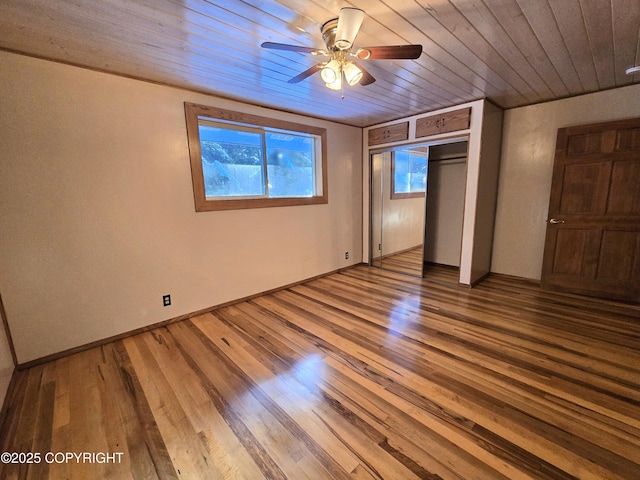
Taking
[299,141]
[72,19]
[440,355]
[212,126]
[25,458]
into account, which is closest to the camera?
[25,458]

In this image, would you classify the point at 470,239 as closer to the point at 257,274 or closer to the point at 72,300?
the point at 257,274

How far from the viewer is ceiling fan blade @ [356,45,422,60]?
1.49 metres

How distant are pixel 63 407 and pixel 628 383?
383cm

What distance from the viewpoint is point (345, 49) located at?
1.57 meters

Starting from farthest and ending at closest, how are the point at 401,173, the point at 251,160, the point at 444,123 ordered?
the point at 401,173, the point at 444,123, the point at 251,160

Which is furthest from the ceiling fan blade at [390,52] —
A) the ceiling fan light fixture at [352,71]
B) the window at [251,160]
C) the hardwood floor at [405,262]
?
the hardwood floor at [405,262]

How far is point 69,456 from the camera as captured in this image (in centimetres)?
141

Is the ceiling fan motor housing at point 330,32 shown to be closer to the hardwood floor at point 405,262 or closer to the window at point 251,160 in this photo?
the window at point 251,160

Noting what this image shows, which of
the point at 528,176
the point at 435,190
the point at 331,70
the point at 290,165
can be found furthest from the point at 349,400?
the point at 435,190

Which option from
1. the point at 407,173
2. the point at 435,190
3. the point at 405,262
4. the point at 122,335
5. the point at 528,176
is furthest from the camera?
the point at 407,173

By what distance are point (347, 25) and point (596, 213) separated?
3689mm

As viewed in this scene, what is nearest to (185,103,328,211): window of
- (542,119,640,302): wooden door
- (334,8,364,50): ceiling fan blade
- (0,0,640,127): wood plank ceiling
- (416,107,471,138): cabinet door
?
(0,0,640,127): wood plank ceiling

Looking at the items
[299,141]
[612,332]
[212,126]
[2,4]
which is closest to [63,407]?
[2,4]

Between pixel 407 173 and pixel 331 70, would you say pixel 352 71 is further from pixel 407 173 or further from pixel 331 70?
pixel 407 173
